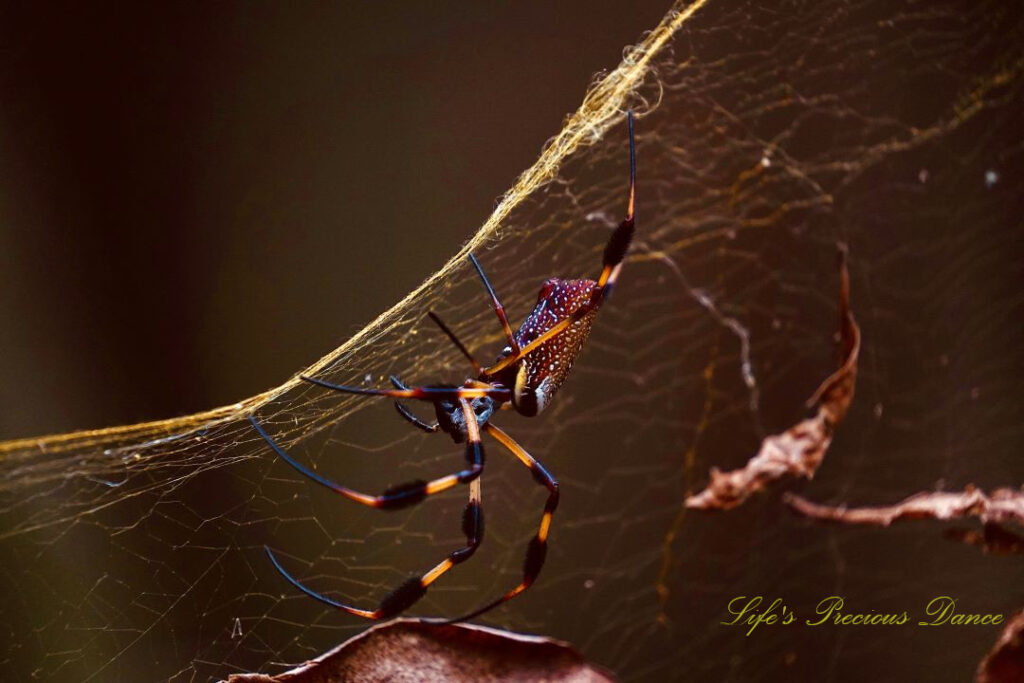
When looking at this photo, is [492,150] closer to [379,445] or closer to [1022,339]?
[379,445]

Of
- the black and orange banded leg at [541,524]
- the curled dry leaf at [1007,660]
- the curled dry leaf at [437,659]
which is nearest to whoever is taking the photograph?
the curled dry leaf at [437,659]

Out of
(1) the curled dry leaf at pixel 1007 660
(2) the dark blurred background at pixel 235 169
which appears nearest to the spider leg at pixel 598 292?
(2) the dark blurred background at pixel 235 169

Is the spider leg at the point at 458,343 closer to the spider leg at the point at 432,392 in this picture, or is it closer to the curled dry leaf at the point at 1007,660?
the spider leg at the point at 432,392

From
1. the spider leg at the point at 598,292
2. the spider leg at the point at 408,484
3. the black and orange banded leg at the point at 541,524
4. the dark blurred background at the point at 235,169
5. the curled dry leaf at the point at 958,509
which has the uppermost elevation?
the dark blurred background at the point at 235,169

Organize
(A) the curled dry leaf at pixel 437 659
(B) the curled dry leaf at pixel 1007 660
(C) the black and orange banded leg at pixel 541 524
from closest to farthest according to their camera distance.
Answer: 1. (A) the curled dry leaf at pixel 437 659
2. (C) the black and orange banded leg at pixel 541 524
3. (B) the curled dry leaf at pixel 1007 660

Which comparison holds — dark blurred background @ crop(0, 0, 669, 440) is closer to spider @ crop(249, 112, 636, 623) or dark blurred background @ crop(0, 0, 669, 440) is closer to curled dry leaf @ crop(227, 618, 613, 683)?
spider @ crop(249, 112, 636, 623)

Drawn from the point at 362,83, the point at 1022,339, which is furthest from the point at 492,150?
the point at 1022,339

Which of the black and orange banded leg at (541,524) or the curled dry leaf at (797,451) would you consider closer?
the black and orange banded leg at (541,524)
